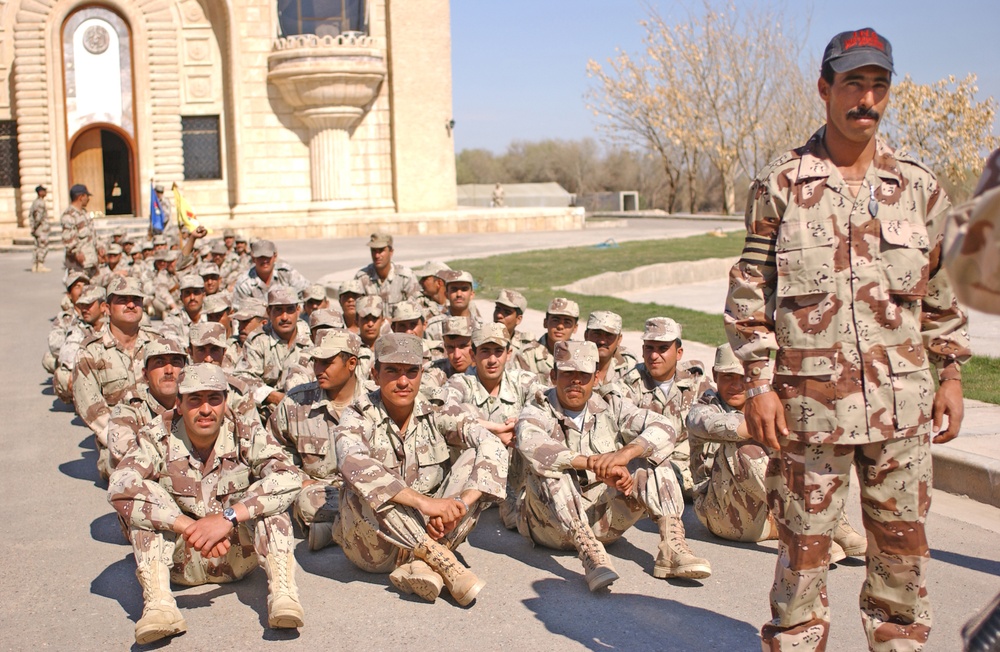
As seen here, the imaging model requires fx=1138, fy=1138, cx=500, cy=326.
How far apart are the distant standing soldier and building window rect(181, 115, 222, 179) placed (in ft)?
32.0

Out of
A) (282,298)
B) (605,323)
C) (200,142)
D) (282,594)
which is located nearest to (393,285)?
(282,298)

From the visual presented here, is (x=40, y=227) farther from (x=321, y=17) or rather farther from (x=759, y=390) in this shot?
(x=759, y=390)

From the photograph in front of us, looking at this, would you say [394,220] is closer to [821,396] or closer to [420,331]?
[420,331]

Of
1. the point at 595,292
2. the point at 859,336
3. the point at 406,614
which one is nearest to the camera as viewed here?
the point at 859,336

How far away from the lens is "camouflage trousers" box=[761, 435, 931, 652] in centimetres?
361

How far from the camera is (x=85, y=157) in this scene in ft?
107

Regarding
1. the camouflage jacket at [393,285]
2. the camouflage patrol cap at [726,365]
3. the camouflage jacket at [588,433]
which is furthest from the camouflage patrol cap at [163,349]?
the camouflage jacket at [393,285]

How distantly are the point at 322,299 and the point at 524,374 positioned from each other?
342 centimetres

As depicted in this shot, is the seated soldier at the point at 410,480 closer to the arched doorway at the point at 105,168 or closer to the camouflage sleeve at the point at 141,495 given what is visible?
the camouflage sleeve at the point at 141,495

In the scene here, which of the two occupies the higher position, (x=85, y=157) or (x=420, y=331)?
(x=85, y=157)

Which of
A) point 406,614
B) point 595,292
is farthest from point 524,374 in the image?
point 595,292

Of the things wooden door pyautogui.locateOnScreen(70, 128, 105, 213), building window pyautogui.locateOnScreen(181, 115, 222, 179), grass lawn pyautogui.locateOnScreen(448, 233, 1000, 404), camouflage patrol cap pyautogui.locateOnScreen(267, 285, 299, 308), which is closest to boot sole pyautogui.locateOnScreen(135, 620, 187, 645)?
camouflage patrol cap pyautogui.locateOnScreen(267, 285, 299, 308)

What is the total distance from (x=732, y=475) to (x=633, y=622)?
1224 mm

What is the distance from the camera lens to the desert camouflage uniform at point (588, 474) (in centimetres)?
541
